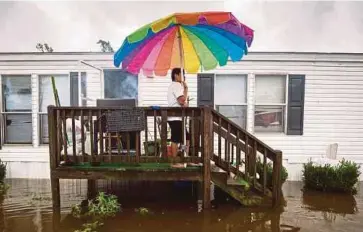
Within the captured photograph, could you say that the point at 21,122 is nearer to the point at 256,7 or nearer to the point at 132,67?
the point at 132,67

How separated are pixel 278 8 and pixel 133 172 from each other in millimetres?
24541

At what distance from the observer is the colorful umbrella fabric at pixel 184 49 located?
16.1ft

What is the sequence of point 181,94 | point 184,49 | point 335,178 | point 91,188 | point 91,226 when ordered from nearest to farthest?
point 91,226
point 181,94
point 184,49
point 91,188
point 335,178

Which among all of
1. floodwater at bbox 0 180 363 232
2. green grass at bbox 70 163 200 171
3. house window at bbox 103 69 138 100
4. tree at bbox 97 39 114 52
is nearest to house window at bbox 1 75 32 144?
house window at bbox 103 69 138 100

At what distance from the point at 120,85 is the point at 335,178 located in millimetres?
4847

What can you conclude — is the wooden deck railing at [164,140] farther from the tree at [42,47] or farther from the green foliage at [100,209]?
the tree at [42,47]

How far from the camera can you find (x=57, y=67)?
7.62 m

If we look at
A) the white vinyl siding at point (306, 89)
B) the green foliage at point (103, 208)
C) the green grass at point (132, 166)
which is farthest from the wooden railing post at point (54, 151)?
the white vinyl siding at point (306, 89)

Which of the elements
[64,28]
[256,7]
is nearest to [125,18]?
[64,28]

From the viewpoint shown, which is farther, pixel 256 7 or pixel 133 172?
pixel 256 7

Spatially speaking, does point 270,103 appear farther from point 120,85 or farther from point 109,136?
point 109,136

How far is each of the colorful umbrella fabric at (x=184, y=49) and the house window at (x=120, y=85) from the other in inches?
96.7

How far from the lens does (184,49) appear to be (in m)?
5.09

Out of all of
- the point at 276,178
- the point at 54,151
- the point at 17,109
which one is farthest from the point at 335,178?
the point at 17,109
